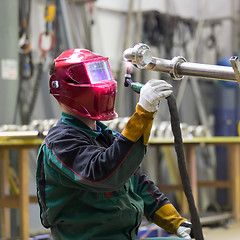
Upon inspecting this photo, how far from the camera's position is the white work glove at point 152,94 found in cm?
160

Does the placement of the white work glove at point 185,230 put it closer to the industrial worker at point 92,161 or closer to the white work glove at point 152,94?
the industrial worker at point 92,161

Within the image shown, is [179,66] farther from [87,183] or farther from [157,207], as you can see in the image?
[157,207]

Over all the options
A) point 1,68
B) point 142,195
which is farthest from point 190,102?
point 142,195

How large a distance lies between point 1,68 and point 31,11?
0.80 metres

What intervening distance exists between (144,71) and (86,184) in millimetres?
4138

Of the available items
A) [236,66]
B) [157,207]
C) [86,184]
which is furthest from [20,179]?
[236,66]

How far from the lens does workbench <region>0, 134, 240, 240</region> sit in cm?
351

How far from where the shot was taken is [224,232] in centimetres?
510

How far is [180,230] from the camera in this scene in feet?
6.64

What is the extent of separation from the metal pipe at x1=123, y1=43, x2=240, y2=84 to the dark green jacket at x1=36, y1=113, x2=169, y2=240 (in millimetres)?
257

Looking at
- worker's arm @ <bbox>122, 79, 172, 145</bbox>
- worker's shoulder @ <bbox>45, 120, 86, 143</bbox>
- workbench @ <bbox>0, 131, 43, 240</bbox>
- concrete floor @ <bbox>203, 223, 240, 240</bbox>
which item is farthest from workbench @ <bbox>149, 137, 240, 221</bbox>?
worker's arm @ <bbox>122, 79, 172, 145</bbox>

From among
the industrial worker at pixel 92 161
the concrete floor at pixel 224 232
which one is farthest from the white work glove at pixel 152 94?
the concrete floor at pixel 224 232

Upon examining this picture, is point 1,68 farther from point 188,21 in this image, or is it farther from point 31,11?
point 188,21

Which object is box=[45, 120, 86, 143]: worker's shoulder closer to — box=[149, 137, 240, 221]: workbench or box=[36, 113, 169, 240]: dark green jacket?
box=[36, 113, 169, 240]: dark green jacket
